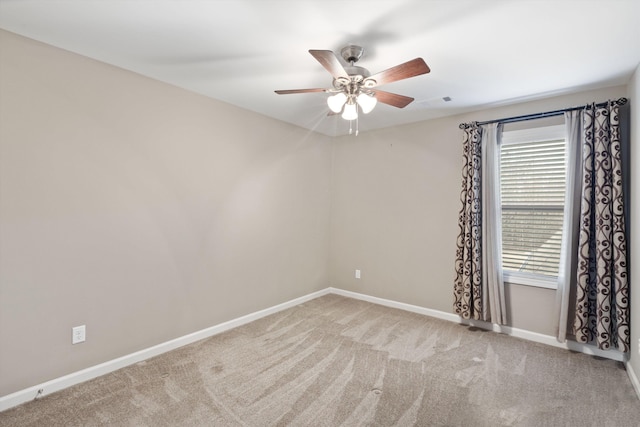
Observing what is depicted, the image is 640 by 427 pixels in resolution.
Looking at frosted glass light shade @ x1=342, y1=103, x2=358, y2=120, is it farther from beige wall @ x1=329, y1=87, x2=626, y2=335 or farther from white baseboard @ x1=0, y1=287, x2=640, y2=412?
white baseboard @ x1=0, y1=287, x2=640, y2=412

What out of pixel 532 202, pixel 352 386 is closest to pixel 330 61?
pixel 352 386

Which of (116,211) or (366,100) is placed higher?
(366,100)

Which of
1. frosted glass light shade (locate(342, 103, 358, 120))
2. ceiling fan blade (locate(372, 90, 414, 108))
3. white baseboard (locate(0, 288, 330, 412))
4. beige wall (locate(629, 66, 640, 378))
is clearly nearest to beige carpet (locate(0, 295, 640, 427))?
white baseboard (locate(0, 288, 330, 412))

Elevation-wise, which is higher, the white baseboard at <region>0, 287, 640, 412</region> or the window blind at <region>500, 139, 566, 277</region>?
the window blind at <region>500, 139, 566, 277</region>

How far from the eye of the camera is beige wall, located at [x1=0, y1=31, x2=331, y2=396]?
2180 mm

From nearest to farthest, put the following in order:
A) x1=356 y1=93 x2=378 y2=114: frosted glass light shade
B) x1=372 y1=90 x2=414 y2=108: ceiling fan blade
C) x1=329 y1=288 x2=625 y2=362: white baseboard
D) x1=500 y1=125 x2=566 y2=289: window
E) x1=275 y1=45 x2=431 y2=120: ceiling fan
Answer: x1=275 y1=45 x2=431 y2=120: ceiling fan, x1=356 y1=93 x2=378 y2=114: frosted glass light shade, x1=372 y1=90 x2=414 y2=108: ceiling fan blade, x1=329 y1=288 x2=625 y2=362: white baseboard, x1=500 y1=125 x2=566 y2=289: window

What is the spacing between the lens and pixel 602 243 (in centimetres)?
277

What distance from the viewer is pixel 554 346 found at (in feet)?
10.3

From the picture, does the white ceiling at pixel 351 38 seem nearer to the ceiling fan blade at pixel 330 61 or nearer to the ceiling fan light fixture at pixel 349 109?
the ceiling fan blade at pixel 330 61

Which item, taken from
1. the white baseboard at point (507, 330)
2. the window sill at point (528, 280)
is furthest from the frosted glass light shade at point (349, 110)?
the white baseboard at point (507, 330)

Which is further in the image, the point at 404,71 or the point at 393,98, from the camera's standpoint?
the point at 393,98

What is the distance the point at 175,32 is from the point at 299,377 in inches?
104

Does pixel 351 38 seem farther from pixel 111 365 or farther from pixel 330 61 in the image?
pixel 111 365

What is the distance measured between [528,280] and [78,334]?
4.08m
